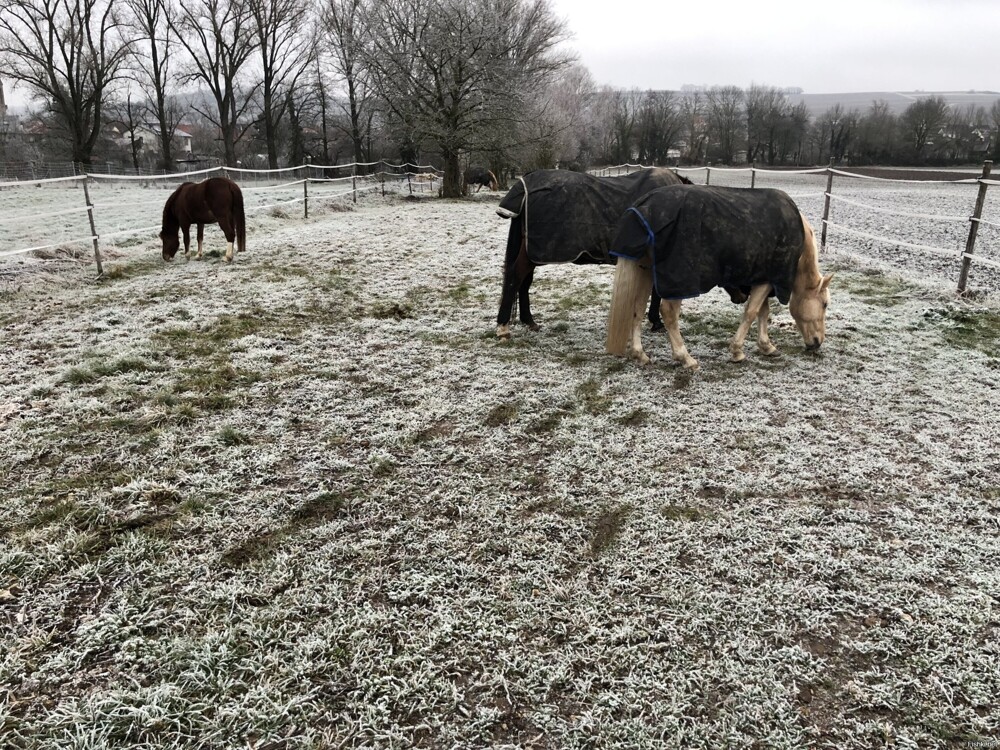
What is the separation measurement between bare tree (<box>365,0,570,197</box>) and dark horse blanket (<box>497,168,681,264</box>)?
690 inches

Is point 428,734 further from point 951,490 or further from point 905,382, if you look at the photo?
point 905,382

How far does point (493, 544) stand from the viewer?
2.45 metres

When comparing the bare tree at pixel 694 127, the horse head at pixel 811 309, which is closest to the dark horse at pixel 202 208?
the horse head at pixel 811 309

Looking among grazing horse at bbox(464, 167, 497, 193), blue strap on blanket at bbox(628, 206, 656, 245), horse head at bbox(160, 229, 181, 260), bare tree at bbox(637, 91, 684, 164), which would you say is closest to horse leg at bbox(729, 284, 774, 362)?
blue strap on blanket at bbox(628, 206, 656, 245)

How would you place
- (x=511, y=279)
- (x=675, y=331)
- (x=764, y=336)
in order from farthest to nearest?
1. (x=511, y=279)
2. (x=764, y=336)
3. (x=675, y=331)

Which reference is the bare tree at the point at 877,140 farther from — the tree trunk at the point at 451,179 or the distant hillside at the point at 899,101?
the tree trunk at the point at 451,179

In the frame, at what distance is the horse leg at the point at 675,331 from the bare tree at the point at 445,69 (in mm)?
18413

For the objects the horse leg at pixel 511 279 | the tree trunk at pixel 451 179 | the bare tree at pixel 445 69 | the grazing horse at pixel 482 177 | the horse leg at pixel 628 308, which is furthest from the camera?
the grazing horse at pixel 482 177

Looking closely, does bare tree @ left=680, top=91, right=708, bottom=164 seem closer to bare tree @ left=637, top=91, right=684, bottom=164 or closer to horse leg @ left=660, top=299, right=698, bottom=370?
bare tree @ left=637, top=91, right=684, bottom=164

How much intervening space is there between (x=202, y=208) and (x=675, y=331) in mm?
7028

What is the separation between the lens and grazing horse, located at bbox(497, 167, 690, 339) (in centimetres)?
468

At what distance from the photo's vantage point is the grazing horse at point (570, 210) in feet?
15.4

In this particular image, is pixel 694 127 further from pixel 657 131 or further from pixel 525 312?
pixel 525 312

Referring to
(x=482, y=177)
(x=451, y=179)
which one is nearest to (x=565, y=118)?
(x=482, y=177)
